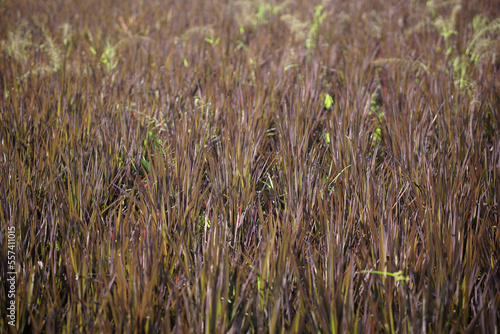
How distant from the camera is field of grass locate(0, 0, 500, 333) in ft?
2.53

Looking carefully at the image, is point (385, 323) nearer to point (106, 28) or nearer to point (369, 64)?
point (369, 64)

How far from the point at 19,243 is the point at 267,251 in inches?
23.5

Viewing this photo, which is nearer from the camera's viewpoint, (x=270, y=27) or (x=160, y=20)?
(x=270, y=27)

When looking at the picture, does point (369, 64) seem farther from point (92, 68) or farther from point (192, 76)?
point (92, 68)

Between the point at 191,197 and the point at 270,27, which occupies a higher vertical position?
the point at 270,27

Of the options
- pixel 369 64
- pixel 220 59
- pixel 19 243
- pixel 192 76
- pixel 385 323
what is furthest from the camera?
pixel 220 59

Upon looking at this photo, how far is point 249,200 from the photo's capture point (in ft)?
3.70

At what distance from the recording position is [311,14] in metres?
4.79

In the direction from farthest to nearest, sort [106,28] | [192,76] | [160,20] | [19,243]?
[160,20], [106,28], [192,76], [19,243]

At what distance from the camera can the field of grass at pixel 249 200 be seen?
77 centimetres

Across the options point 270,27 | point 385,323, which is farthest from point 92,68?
point 385,323

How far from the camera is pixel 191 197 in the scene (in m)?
1.13

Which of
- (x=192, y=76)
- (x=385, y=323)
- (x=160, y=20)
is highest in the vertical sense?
(x=160, y=20)

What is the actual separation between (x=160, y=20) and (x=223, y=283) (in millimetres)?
4259
